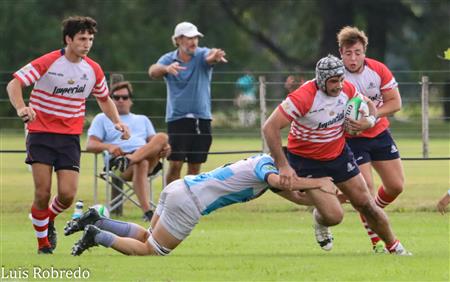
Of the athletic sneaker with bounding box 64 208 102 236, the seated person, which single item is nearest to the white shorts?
the athletic sneaker with bounding box 64 208 102 236

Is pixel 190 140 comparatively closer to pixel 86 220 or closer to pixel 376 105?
pixel 376 105

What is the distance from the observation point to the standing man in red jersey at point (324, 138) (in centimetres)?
1120

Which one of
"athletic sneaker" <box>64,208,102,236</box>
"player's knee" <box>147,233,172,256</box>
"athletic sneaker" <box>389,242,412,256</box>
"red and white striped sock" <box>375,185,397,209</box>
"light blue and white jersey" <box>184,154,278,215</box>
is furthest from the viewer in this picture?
"red and white striped sock" <box>375,185,397,209</box>

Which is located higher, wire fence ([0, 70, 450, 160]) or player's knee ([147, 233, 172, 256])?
player's knee ([147, 233, 172, 256])

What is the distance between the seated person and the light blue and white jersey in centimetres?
468

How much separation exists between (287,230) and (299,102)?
3836mm

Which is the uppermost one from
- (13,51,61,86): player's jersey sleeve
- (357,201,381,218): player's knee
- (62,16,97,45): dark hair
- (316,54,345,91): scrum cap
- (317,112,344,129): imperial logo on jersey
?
(62,16,97,45): dark hair

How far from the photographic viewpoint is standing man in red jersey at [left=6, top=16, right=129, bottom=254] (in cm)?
1246

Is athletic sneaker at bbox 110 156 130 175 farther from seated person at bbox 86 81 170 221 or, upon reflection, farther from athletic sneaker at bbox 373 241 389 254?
athletic sneaker at bbox 373 241 389 254

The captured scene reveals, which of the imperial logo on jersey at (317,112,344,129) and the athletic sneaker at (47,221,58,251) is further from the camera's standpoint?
the athletic sneaker at (47,221,58,251)

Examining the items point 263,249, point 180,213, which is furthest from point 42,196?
point 263,249

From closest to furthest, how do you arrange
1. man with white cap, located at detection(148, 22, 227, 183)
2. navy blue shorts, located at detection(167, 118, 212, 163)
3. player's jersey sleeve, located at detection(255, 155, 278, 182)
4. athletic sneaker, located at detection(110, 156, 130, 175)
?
1. player's jersey sleeve, located at detection(255, 155, 278, 182)
2. athletic sneaker, located at detection(110, 156, 130, 175)
3. man with white cap, located at detection(148, 22, 227, 183)
4. navy blue shorts, located at detection(167, 118, 212, 163)

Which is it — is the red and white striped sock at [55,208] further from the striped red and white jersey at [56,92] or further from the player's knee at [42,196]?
the striped red and white jersey at [56,92]

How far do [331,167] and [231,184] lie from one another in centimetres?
97
